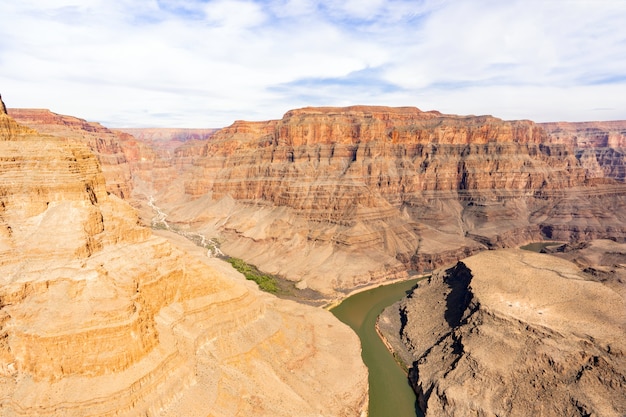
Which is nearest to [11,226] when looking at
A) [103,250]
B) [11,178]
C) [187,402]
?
[11,178]

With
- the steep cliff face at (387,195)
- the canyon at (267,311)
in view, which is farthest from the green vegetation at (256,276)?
the steep cliff face at (387,195)

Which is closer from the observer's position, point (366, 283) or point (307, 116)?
point (366, 283)

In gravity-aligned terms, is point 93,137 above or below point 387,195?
above

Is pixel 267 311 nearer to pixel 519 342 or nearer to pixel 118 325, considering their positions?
pixel 118 325

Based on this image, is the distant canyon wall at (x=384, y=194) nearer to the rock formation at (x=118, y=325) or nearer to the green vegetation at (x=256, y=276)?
the green vegetation at (x=256, y=276)

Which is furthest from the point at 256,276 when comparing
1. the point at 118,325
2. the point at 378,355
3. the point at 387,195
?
the point at 387,195

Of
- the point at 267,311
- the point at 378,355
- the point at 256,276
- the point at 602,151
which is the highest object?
the point at 602,151

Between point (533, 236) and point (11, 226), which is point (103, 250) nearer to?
point (11, 226)
